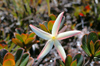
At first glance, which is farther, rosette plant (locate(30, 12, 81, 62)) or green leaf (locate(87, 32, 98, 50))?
green leaf (locate(87, 32, 98, 50))

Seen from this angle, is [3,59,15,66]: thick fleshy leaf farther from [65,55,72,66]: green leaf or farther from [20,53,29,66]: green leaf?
[65,55,72,66]: green leaf

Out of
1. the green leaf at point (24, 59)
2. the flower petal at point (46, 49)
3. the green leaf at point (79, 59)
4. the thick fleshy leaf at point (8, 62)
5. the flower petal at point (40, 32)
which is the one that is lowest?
the green leaf at point (79, 59)

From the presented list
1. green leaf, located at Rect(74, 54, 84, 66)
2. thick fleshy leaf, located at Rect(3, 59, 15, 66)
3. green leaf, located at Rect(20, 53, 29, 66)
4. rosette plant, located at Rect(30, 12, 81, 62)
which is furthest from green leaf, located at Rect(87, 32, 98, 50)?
thick fleshy leaf, located at Rect(3, 59, 15, 66)

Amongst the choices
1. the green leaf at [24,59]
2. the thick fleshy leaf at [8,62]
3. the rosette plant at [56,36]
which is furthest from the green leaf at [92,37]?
the thick fleshy leaf at [8,62]

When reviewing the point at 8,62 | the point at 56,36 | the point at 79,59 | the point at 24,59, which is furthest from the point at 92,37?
the point at 8,62

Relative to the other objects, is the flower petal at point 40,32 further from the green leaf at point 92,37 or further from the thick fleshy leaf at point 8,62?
the green leaf at point 92,37

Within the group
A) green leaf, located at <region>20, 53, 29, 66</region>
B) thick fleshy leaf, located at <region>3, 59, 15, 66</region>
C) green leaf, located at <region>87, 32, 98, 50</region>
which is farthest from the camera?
green leaf, located at <region>87, 32, 98, 50</region>

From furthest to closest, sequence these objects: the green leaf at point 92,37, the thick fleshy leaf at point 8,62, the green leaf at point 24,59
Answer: the green leaf at point 92,37, the green leaf at point 24,59, the thick fleshy leaf at point 8,62

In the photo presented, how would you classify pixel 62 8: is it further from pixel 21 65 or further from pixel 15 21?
pixel 21 65

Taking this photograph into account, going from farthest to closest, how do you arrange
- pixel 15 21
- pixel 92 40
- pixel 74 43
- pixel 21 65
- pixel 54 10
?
pixel 54 10 → pixel 15 21 → pixel 74 43 → pixel 92 40 → pixel 21 65

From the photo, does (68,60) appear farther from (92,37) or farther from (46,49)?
(92,37)

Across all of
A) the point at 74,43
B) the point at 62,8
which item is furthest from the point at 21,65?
the point at 62,8
